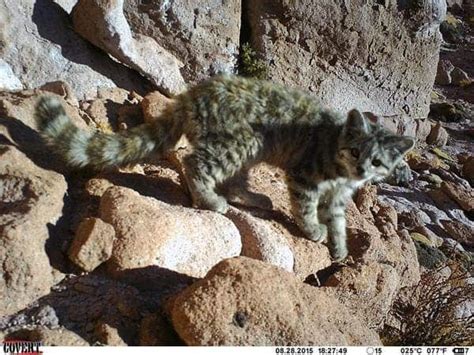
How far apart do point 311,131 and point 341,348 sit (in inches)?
86.2

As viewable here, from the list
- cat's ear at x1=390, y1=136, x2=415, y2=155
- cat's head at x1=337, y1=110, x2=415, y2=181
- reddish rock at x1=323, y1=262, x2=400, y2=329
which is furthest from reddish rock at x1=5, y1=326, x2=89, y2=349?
cat's ear at x1=390, y1=136, x2=415, y2=155

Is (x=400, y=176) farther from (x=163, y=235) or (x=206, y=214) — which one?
(x=163, y=235)

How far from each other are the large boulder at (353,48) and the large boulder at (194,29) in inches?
17.1

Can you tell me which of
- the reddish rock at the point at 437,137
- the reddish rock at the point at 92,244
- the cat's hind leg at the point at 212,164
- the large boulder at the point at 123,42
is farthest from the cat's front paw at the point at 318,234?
the reddish rock at the point at 437,137

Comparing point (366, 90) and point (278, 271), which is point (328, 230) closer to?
point (278, 271)

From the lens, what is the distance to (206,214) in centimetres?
414

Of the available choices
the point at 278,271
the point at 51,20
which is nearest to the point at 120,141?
the point at 278,271

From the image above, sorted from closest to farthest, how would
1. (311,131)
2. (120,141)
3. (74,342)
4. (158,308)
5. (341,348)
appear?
1. (74,342)
2. (341,348)
3. (158,308)
4. (120,141)
5. (311,131)

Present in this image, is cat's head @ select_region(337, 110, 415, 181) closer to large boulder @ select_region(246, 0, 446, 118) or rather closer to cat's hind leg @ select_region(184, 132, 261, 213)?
cat's hind leg @ select_region(184, 132, 261, 213)

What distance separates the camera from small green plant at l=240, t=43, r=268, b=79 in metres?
7.03

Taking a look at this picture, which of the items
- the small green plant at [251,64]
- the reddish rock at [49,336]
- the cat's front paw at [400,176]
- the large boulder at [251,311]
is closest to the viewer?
the reddish rock at [49,336]

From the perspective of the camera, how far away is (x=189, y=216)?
3.98 meters

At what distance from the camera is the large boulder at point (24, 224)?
3041 mm

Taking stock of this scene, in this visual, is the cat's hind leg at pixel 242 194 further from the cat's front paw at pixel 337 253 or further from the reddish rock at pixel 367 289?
the reddish rock at pixel 367 289
